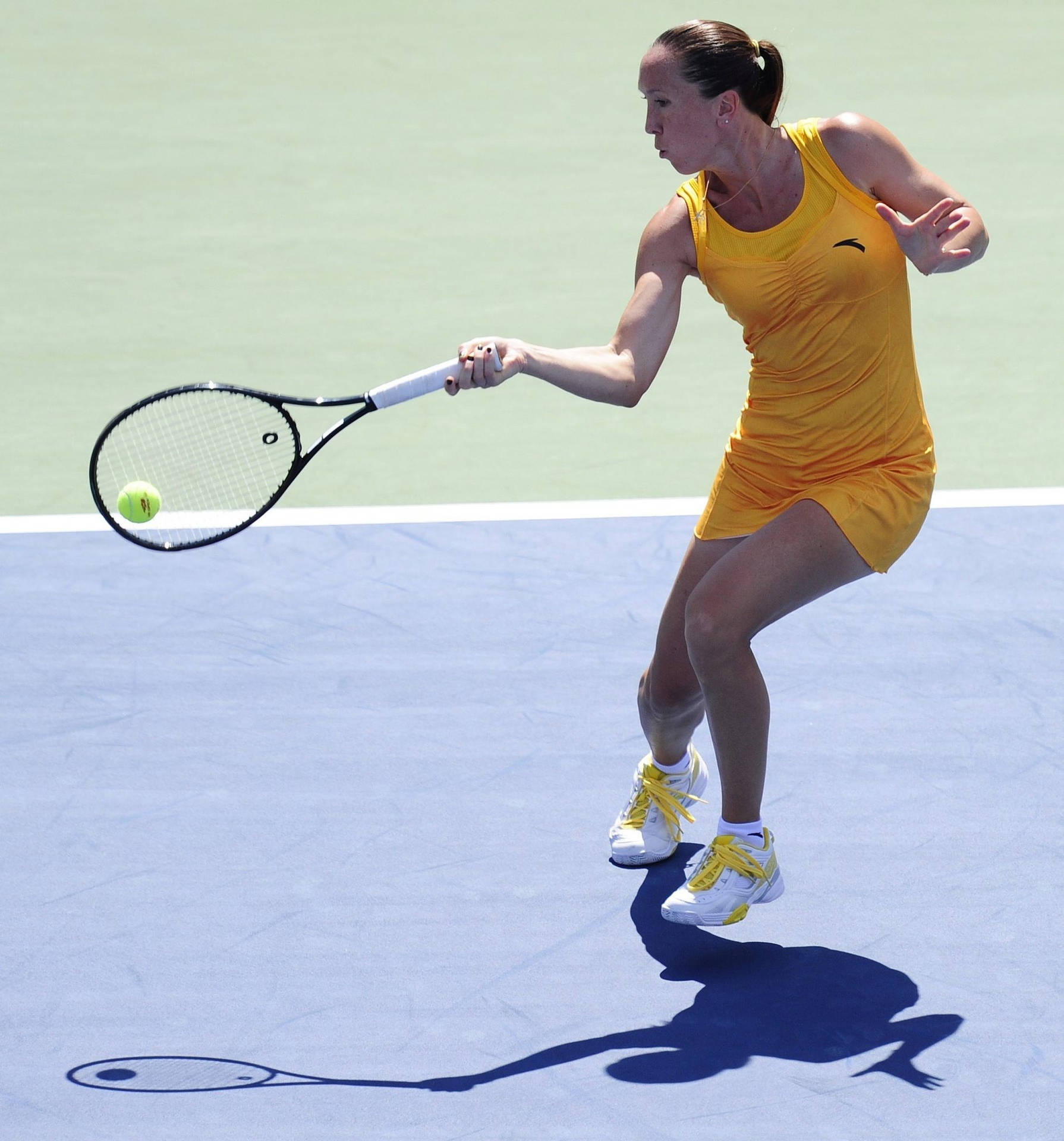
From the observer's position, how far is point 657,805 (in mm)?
3652

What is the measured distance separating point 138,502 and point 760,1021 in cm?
180

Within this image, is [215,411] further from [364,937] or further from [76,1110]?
[76,1110]

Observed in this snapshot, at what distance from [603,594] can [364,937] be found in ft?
5.58

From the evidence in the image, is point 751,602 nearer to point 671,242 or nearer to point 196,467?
point 671,242

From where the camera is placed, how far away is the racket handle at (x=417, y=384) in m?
3.17

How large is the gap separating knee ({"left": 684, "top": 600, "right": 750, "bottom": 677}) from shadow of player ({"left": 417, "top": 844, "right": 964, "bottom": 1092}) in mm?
555

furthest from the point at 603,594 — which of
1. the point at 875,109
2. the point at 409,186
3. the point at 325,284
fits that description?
the point at 875,109

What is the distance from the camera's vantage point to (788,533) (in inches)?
126

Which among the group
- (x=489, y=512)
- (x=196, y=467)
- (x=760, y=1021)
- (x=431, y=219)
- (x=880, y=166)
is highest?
(x=431, y=219)

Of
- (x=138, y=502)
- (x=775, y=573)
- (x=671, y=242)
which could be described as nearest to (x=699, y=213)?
(x=671, y=242)

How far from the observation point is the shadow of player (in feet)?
9.59

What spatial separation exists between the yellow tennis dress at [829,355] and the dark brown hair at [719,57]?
0.14 metres

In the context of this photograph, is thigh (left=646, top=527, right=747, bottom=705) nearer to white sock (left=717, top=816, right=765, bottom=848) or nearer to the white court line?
white sock (left=717, top=816, right=765, bottom=848)

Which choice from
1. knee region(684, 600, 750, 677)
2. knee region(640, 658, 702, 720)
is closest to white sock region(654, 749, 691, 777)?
knee region(640, 658, 702, 720)
